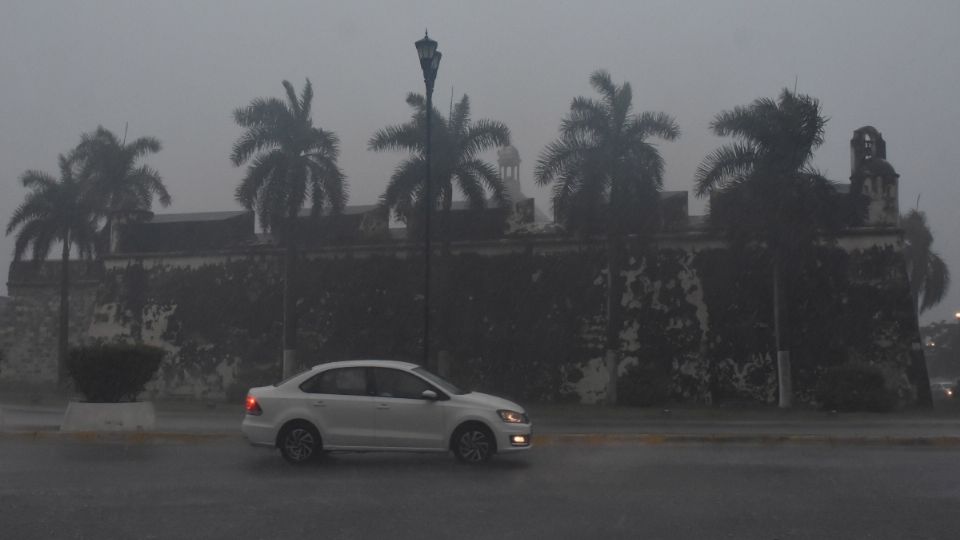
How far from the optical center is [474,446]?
12602mm

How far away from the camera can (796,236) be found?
2947 cm

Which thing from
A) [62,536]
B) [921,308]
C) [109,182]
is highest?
[109,182]

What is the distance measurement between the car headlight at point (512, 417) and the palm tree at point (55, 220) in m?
35.3

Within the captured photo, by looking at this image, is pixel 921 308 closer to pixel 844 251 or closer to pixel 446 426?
pixel 844 251

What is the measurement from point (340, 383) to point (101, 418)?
5511 millimetres

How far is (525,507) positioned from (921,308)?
2037 inches

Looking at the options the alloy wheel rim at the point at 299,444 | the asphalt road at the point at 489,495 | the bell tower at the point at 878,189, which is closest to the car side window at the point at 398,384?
the asphalt road at the point at 489,495

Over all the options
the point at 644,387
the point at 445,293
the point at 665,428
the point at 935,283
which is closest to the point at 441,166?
the point at 445,293

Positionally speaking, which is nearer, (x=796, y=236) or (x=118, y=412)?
(x=118, y=412)

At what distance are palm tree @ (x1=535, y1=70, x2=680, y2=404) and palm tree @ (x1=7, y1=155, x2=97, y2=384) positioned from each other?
23.2m

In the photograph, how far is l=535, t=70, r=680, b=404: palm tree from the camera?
102 feet

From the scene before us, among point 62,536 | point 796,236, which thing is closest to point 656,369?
point 796,236

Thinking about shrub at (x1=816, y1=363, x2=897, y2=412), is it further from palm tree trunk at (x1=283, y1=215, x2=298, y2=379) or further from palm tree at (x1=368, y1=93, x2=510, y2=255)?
palm tree trunk at (x1=283, y1=215, x2=298, y2=379)

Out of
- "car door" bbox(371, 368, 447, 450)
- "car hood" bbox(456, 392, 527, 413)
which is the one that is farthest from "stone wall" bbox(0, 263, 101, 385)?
"car hood" bbox(456, 392, 527, 413)
